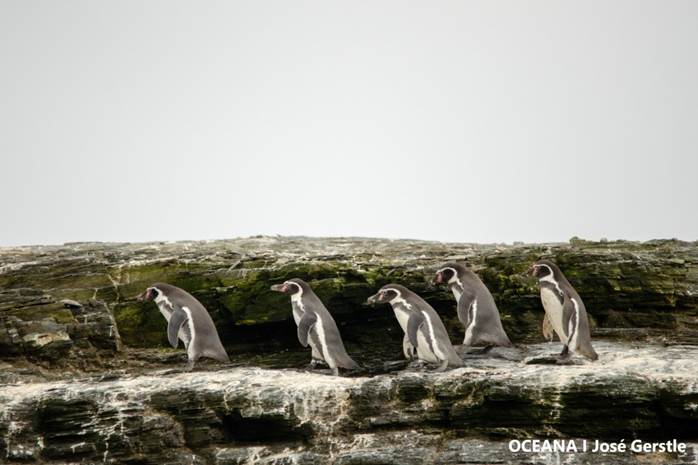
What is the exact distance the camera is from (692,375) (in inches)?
472

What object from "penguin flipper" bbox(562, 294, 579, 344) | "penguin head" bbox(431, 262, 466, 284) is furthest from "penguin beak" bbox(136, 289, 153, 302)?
"penguin flipper" bbox(562, 294, 579, 344)

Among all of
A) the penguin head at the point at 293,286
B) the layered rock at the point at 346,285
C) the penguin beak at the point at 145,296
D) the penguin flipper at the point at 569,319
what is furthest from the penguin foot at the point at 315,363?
the penguin flipper at the point at 569,319

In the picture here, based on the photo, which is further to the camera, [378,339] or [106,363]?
[378,339]

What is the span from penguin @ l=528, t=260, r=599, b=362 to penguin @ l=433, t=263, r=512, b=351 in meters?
0.84

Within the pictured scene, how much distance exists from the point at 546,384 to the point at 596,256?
5.22 metres

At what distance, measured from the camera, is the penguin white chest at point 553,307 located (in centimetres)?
1441

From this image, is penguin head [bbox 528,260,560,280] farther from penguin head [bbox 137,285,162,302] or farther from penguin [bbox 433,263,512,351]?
penguin head [bbox 137,285,162,302]

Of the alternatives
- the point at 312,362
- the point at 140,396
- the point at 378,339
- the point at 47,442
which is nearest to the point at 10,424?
the point at 47,442

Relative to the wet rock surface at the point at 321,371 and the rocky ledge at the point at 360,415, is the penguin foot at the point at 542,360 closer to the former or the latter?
the wet rock surface at the point at 321,371

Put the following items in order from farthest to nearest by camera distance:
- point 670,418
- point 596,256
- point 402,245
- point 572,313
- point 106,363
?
point 402,245, point 596,256, point 106,363, point 572,313, point 670,418

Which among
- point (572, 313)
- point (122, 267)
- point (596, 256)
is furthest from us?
point (122, 267)

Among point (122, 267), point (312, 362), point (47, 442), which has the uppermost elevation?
point (122, 267)

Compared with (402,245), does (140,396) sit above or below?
below

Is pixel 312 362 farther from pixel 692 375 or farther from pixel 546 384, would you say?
pixel 692 375
